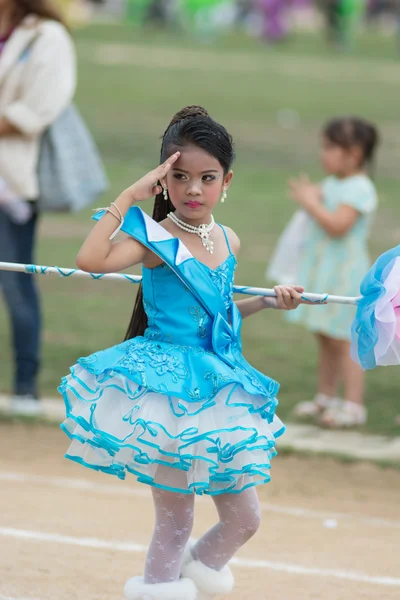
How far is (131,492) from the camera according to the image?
227 inches

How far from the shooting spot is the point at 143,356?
12.2ft

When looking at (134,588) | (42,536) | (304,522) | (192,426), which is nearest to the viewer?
(192,426)

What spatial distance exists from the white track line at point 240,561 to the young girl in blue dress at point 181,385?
0.83 metres

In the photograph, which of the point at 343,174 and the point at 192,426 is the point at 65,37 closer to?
the point at 343,174

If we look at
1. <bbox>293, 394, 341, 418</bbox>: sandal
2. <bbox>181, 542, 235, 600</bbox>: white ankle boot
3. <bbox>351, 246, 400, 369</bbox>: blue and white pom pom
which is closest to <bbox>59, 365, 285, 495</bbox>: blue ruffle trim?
<bbox>181, 542, 235, 600</bbox>: white ankle boot

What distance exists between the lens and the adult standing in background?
21.3ft

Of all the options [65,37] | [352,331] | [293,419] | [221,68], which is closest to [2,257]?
[65,37]

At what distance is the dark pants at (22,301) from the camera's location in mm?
6621

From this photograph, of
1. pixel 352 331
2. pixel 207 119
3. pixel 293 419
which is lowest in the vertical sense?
pixel 293 419

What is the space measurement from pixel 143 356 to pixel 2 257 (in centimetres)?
306

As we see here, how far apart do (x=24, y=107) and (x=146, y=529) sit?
Result: 2574 mm

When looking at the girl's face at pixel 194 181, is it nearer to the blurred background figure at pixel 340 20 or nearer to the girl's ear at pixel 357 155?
the girl's ear at pixel 357 155

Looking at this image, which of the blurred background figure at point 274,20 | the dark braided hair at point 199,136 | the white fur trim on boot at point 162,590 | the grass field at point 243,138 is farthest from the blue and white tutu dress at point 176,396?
the blurred background figure at point 274,20

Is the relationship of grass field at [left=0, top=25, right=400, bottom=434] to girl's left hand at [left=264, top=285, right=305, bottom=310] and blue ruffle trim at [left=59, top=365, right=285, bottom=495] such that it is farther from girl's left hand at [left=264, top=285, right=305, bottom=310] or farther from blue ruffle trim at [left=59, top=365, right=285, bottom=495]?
blue ruffle trim at [left=59, top=365, right=285, bottom=495]
